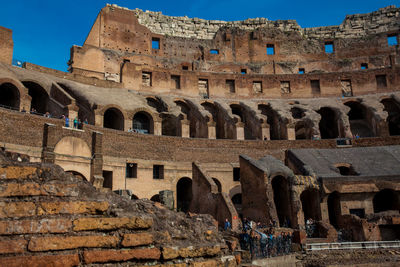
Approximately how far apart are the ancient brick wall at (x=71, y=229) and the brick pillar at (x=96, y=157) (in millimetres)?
18245

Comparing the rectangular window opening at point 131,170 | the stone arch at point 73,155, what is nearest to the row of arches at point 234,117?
the rectangular window opening at point 131,170

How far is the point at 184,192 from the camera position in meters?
29.2

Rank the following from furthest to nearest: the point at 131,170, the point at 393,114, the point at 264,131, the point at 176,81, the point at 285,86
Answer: the point at 285,86, the point at 176,81, the point at 393,114, the point at 264,131, the point at 131,170

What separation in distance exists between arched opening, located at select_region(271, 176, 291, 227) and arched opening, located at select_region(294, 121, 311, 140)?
11.4 meters

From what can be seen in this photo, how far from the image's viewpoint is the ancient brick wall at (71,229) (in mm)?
3900

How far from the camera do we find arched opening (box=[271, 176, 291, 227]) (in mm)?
22938

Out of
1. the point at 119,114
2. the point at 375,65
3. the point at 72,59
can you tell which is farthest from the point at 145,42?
the point at 375,65

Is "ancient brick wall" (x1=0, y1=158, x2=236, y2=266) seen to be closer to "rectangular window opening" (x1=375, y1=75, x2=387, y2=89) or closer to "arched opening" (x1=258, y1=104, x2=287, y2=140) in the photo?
"arched opening" (x1=258, y1=104, x2=287, y2=140)

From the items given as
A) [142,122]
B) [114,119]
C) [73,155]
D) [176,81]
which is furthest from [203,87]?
[73,155]

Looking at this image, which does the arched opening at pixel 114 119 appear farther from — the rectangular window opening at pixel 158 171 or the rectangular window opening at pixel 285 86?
the rectangular window opening at pixel 285 86

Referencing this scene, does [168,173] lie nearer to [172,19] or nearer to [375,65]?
[172,19]

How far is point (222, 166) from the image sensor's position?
2858 cm

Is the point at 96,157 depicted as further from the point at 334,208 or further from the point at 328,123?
the point at 328,123

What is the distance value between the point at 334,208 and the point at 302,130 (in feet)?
51.9
